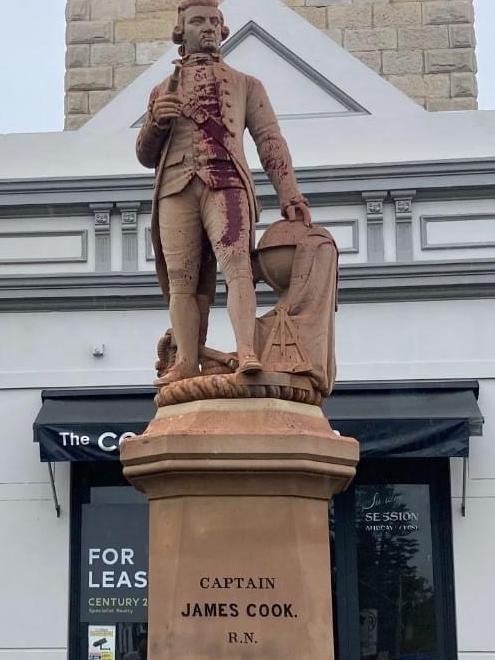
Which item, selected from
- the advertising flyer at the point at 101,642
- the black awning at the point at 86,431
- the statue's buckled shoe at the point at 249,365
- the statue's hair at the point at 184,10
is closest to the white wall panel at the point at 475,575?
the black awning at the point at 86,431

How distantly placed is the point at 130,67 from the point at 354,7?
275 cm

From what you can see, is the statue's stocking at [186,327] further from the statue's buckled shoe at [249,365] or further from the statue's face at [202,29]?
the statue's face at [202,29]

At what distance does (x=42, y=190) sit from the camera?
12.7 m

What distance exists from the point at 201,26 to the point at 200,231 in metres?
1.17

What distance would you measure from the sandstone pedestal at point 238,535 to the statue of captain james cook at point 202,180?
57 centimetres

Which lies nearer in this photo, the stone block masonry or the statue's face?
the statue's face

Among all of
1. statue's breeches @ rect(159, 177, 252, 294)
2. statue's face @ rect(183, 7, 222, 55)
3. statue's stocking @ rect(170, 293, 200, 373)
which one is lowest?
statue's stocking @ rect(170, 293, 200, 373)

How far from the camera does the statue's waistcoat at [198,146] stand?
22.3ft

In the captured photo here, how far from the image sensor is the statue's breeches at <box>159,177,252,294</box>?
265 inches

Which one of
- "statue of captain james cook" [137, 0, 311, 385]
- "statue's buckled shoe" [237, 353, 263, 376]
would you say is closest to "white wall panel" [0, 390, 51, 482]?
"statue of captain james cook" [137, 0, 311, 385]

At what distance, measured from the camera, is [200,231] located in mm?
6934

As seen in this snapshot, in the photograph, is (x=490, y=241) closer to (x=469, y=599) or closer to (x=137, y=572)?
(x=469, y=599)

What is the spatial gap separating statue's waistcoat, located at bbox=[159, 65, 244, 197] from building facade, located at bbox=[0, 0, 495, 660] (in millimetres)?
5058

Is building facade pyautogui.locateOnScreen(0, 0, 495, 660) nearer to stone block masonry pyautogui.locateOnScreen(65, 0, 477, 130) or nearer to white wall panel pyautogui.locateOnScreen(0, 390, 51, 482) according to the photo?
white wall panel pyautogui.locateOnScreen(0, 390, 51, 482)
